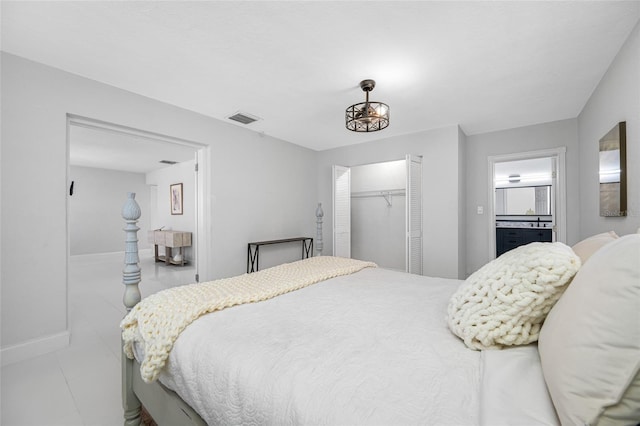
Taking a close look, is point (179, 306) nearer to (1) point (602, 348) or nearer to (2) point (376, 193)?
(1) point (602, 348)

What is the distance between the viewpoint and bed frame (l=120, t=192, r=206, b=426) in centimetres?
119

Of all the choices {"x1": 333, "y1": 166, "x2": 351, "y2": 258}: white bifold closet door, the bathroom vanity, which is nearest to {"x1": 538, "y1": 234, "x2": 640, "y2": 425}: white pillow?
{"x1": 333, "y1": 166, "x2": 351, "y2": 258}: white bifold closet door

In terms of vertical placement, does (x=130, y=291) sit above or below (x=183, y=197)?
below

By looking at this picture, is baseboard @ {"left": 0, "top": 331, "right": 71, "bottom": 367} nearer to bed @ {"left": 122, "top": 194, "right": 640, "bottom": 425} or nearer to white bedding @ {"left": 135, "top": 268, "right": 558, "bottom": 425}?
bed @ {"left": 122, "top": 194, "right": 640, "bottom": 425}

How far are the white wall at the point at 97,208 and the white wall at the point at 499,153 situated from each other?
24.8 ft

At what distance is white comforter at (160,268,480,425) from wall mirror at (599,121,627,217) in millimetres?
1747

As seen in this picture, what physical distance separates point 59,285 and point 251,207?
219 cm

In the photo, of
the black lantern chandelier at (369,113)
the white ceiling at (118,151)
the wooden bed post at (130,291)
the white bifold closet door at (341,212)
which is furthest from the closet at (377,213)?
the wooden bed post at (130,291)

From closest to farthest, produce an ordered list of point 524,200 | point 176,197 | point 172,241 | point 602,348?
1. point 602,348
2. point 172,241
3. point 176,197
4. point 524,200

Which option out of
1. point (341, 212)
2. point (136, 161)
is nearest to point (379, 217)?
point (341, 212)

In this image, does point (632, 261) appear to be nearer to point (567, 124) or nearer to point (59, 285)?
point (59, 285)

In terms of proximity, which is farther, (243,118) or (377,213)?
(377,213)

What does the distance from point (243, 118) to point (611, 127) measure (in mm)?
3649

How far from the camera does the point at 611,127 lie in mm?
2227
